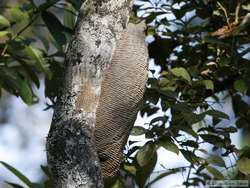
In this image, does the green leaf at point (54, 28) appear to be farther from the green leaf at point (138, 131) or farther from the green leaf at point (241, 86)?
the green leaf at point (241, 86)

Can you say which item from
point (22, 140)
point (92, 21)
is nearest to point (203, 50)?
point (92, 21)

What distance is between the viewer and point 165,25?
5.69ft

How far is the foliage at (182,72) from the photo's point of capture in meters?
1.41

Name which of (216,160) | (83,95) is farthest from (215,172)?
(83,95)

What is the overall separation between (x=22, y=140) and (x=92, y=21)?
4.99 meters

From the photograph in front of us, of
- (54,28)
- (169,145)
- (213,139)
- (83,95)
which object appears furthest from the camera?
(54,28)

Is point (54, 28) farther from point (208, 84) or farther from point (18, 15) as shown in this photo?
point (208, 84)

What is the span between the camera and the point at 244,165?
4.65ft

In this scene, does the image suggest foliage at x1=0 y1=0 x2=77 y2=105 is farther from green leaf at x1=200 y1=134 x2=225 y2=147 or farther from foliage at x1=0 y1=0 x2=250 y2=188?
green leaf at x1=200 y1=134 x2=225 y2=147

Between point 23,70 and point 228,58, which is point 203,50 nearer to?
point 228,58

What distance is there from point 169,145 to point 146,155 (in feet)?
0.22

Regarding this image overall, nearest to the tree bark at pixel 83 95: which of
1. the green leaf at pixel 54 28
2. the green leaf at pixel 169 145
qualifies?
the green leaf at pixel 169 145

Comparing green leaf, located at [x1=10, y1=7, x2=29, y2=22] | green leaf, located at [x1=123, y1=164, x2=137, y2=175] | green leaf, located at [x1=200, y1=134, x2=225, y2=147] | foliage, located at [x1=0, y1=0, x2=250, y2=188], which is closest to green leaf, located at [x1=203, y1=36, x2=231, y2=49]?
foliage, located at [x1=0, y1=0, x2=250, y2=188]

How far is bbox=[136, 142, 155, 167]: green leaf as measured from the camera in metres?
1.35
